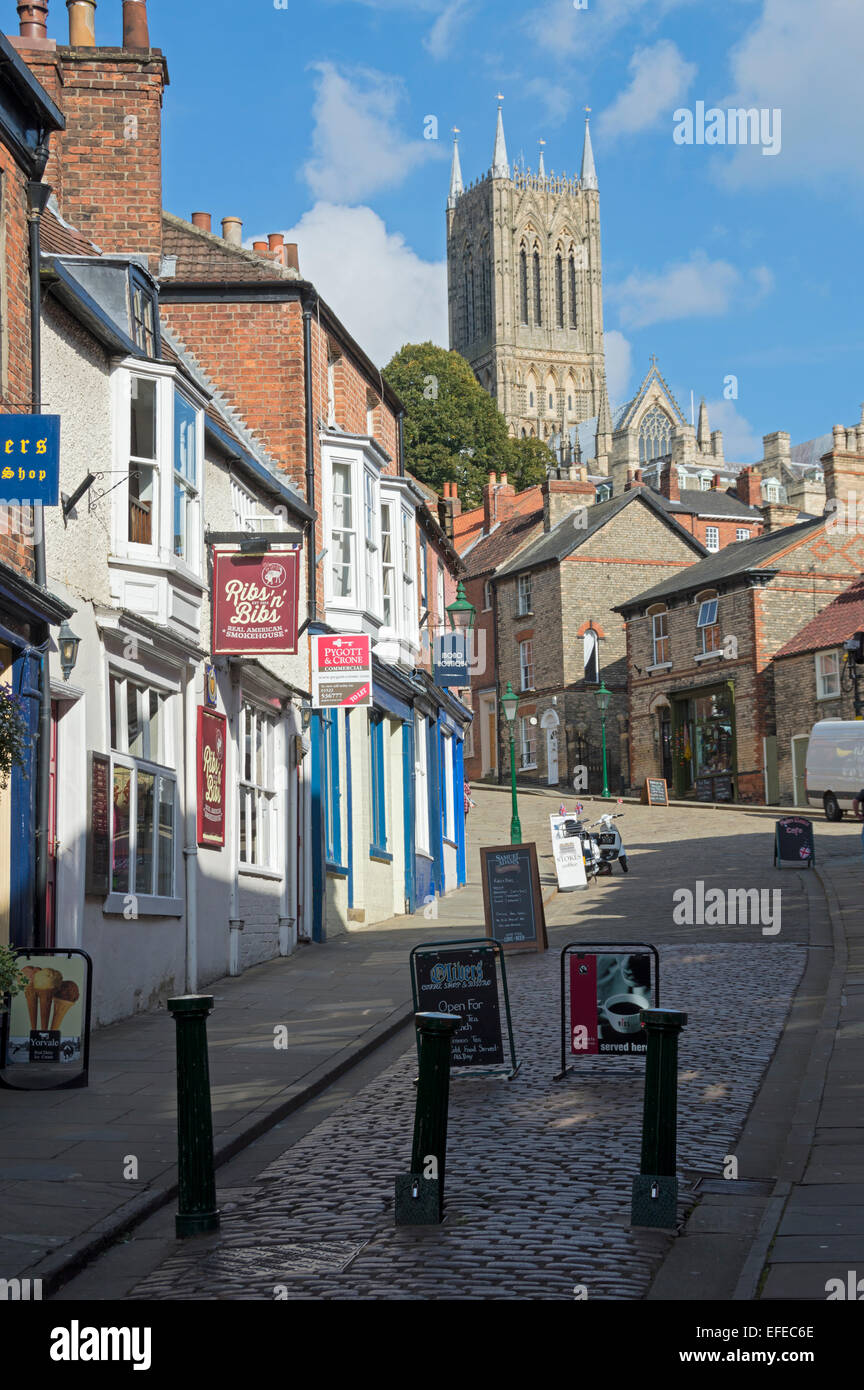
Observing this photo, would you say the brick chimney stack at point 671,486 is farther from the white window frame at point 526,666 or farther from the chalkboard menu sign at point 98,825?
the chalkboard menu sign at point 98,825

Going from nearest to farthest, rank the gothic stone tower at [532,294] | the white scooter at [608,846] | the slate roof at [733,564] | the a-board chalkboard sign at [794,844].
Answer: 1. the a-board chalkboard sign at [794,844]
2. the white scooter at [608,846]
3. the slate roof at [733,564]
4. the gothic stone tower at [532,294]

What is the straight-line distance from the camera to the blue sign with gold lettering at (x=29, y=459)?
10344 millimetres

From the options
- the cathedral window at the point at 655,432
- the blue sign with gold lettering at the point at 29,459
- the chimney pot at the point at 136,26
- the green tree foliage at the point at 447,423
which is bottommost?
the blue sign with gold lettering at the point at 29,459

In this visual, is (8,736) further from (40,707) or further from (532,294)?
(532,294)

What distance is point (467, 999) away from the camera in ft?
33.4

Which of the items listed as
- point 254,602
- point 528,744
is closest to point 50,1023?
point 254,602

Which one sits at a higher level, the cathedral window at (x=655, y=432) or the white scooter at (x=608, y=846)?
the cathedral window at (x=655, y=432)

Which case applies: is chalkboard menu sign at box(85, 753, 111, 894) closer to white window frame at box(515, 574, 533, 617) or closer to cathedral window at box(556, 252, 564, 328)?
white window frame at box(515, 574, 533, 617)

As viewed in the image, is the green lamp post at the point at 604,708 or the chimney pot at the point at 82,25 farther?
the green lamp post at the point at 604,708

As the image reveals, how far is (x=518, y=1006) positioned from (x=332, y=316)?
1054 centimetres

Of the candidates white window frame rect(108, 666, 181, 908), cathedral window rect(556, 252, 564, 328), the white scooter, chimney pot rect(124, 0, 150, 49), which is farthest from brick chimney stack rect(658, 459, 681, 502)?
cathedral window rect(556, 252, 564, 328)

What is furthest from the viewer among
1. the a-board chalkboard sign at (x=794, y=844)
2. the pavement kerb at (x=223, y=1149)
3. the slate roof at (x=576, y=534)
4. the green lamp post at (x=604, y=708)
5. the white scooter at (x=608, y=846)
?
the slate roof at (x=576, y=534)

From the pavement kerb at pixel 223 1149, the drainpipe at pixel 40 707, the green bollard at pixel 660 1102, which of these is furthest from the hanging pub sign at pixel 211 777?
the green bollard at pixel 660 1102

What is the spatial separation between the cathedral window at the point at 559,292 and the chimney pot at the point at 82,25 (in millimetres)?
122074
